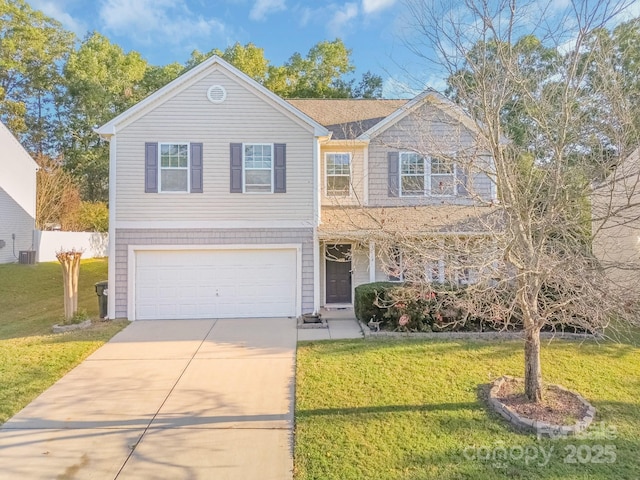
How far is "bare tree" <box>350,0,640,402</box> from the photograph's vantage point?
464 cm

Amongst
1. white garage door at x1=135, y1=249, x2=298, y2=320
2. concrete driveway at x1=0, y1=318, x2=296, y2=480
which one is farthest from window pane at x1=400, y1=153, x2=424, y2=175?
concrete driveway at x1=0, y1=318, x2=296, y2=480

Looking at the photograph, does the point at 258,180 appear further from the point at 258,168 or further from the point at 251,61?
the point at 251,61

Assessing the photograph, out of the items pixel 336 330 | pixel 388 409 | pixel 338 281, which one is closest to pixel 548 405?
pixel 388 409

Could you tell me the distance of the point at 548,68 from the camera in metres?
5.31

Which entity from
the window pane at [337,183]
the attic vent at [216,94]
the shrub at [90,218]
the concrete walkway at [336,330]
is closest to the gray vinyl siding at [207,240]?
the concrete walkway at [336,330]

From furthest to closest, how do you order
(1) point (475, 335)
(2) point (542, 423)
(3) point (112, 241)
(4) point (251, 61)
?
1. (4) point (251, 61)
2. (3) point (112, 241)
3. (1) point (475, 335)
4. (2) point (542, 423)

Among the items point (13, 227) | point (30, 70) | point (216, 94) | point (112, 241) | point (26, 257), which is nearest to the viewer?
point (112, 241)

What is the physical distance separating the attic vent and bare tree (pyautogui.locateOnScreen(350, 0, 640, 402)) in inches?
272

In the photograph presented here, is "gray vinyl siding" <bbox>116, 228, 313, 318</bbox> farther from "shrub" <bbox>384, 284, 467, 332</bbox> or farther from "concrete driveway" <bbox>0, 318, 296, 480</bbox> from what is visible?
"shrub" <bbox>384, 284, 467, 332</bbox>

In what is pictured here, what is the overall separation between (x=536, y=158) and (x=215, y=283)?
8545 millimetres

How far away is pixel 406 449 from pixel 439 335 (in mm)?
4719

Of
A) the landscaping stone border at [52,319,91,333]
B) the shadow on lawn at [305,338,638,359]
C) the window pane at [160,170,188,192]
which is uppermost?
the window pane at [160,170,188,192]

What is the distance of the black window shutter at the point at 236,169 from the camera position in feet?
35.4

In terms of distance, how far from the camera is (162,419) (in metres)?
5.14
